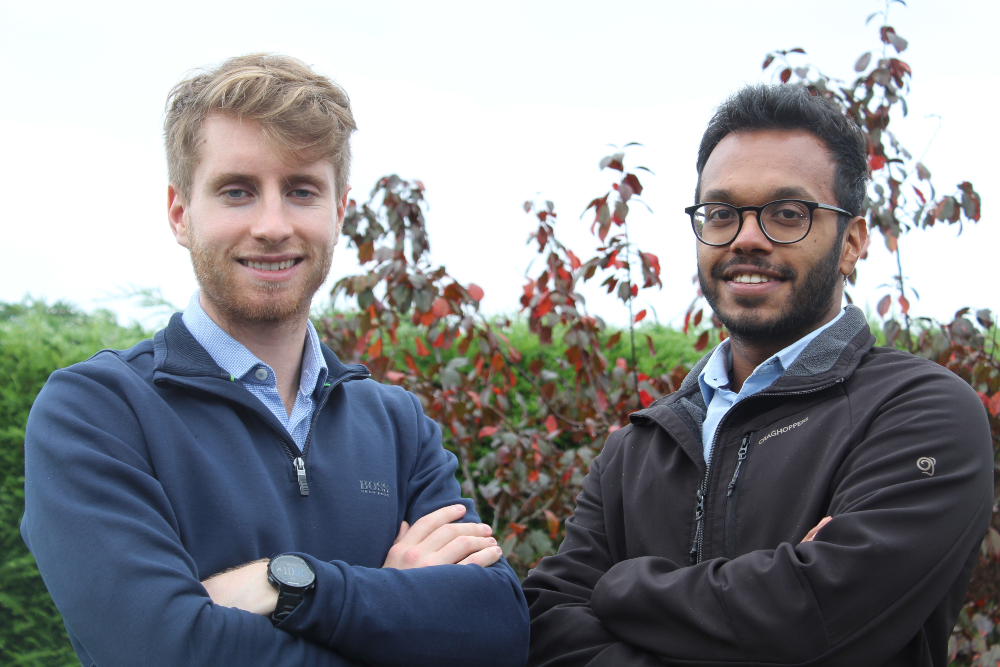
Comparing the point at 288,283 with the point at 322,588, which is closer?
the point at 322,588

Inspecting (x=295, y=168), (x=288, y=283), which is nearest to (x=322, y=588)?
(x=288, y=283)

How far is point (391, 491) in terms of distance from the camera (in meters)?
2.13

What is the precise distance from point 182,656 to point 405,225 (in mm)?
2750

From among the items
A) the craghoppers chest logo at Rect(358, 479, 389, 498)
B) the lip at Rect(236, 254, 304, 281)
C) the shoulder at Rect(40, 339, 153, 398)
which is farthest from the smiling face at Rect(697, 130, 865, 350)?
the shoulder at Rect(40, 339, 153, 398)

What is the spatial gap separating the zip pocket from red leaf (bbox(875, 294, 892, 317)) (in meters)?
1.99

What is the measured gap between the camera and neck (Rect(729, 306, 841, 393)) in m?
2.22

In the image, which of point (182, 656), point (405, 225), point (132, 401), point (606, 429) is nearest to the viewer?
point (182, 656)

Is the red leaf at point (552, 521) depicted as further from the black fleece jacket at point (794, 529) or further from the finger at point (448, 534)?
the finger at point (448, 534)

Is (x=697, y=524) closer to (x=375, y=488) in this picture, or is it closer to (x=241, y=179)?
(x=375, y=488)

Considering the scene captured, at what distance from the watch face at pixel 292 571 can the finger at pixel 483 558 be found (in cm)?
42

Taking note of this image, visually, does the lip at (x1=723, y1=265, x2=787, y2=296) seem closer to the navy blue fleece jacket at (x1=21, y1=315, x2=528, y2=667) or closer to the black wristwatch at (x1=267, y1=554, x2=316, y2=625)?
the navy blue fleece jacket at (x1=21, y1=315, x2=528, y2=667)

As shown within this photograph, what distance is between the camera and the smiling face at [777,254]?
2.16 m

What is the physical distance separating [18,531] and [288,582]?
3318 mm

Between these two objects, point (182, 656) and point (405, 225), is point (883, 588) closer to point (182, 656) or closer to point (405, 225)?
point (182, 656)
